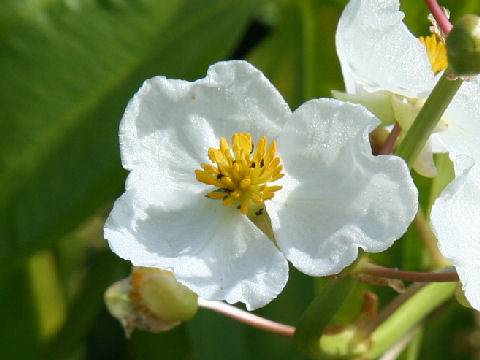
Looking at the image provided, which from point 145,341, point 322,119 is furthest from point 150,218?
point 145,341

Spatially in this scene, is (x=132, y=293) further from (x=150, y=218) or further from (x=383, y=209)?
(x=383, y=209)

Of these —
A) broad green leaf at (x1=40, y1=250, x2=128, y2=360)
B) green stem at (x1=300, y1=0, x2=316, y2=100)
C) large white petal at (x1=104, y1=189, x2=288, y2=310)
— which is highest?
large white petal at (x1=104, y1=189, x2=288, y2=310)

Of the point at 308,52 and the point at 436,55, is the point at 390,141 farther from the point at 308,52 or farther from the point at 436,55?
the point at 308,52

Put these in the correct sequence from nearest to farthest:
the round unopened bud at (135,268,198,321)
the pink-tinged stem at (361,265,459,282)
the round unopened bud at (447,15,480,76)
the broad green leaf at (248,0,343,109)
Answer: the round unopened bud at (447,15,480,76) < the pink-tinged stem at (361,265,459,282) < the round unopened bud at (135,268,198,321) < the broad green leaf at (248,0,343,109)

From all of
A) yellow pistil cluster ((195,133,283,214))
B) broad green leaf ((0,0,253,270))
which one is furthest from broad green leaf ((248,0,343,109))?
yellow pistil cluster ((195,133,283,214))

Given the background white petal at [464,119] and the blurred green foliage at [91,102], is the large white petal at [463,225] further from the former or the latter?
the blurred green foliage at [91,102]

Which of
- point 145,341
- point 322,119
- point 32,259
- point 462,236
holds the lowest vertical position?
point 145,341

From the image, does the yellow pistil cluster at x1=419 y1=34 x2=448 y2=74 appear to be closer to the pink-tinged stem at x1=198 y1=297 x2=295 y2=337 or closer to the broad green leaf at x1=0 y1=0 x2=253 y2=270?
the pink-tinged stem at x1=198 y1=297 x2=295 y2=337
